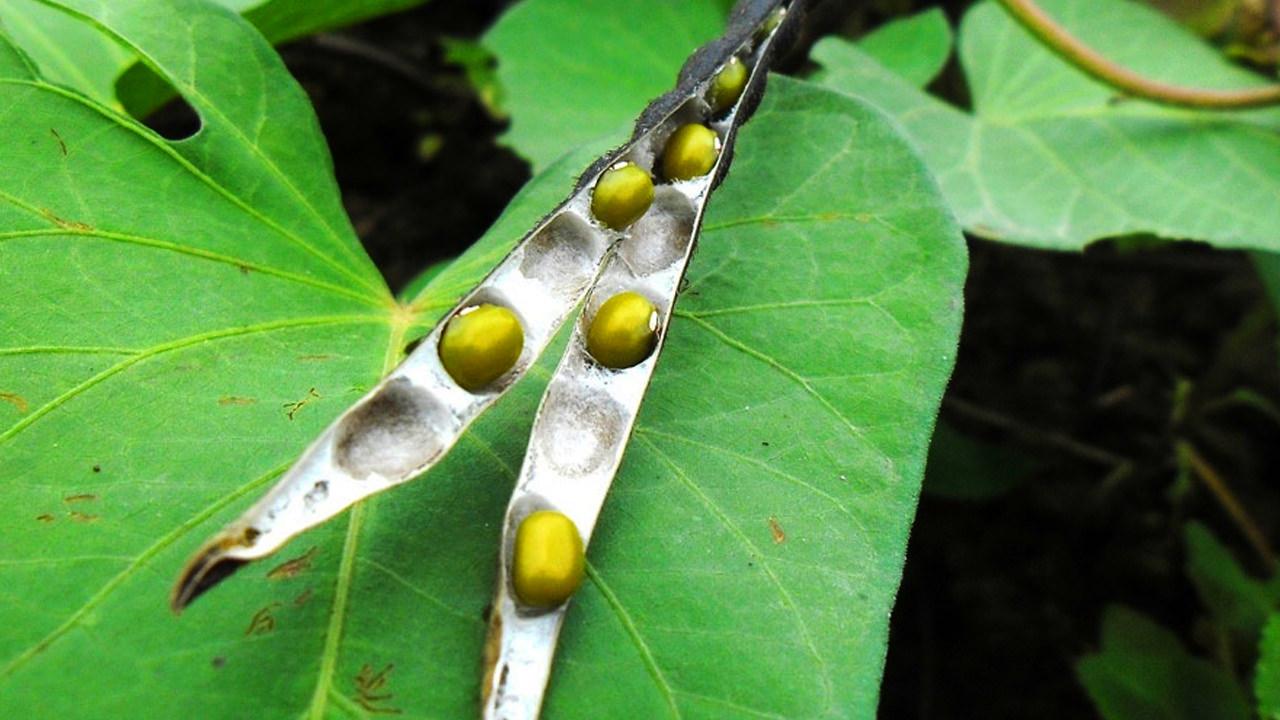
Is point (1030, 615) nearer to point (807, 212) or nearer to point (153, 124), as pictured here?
point (807, 212)

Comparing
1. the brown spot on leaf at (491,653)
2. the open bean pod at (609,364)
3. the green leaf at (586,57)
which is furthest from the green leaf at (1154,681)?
the green leaf at (586,57)

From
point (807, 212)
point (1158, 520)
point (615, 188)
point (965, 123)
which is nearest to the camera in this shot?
point (615, 188)

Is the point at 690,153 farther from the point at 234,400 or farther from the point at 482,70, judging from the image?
the point at 482,70

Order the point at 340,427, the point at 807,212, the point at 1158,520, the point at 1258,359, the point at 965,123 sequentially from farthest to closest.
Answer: the point at 1258,359, the point at 1158,520, the point at 965,123, the point at 807,212, the point at 340,427

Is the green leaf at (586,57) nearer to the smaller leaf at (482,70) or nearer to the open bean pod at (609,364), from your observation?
the smaller leaf at (482,70)

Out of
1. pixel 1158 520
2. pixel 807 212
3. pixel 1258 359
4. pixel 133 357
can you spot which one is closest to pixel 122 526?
pixel 133 357

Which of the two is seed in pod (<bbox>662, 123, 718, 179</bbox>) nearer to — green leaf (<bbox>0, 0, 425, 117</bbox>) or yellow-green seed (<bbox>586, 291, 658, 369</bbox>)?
yellow-green seed (<bbox>586, 291, 658, 369</bbox>)

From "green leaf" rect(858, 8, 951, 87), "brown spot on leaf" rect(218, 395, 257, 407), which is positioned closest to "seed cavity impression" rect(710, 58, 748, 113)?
"brown spot on leaf" rect(218, 395, 257, 407)
